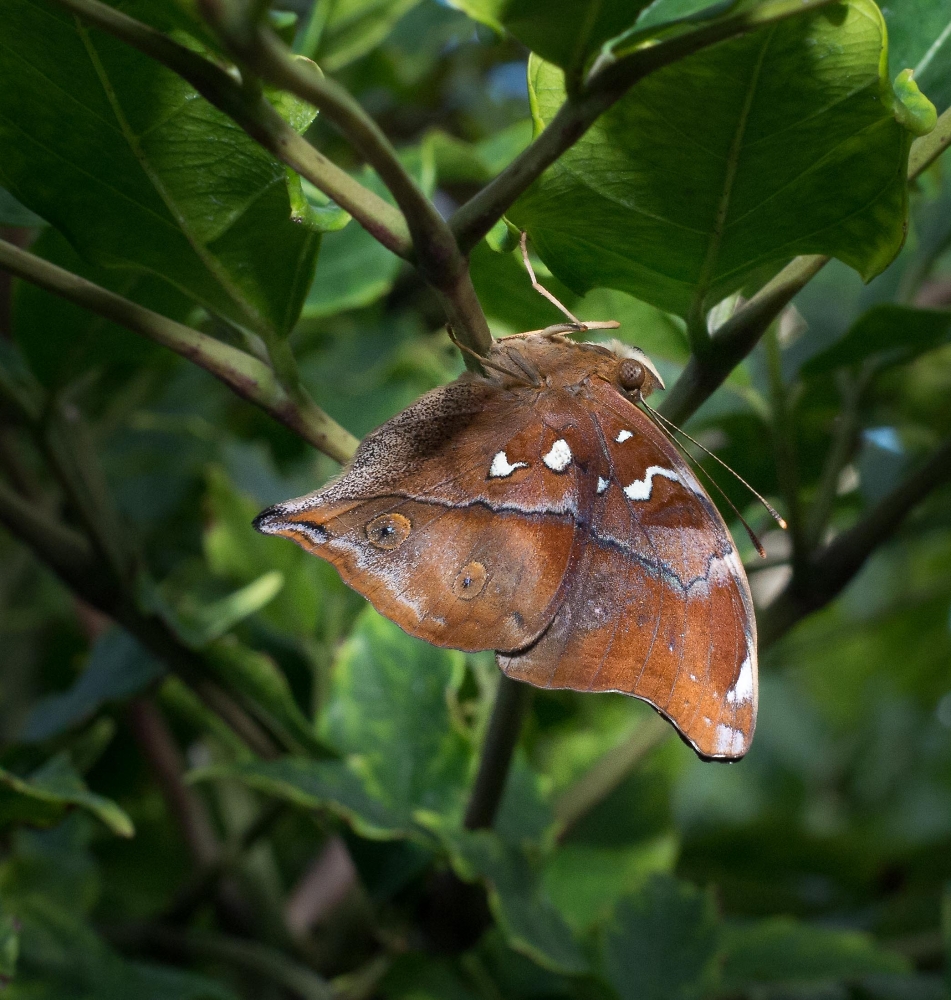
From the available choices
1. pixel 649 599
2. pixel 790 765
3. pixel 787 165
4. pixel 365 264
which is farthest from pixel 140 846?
pixel 790 765

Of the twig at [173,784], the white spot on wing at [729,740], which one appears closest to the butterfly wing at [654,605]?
the white spot on wing at [729,740]

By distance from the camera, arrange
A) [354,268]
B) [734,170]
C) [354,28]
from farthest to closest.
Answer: [354,28] → [354,268] → [734,170]

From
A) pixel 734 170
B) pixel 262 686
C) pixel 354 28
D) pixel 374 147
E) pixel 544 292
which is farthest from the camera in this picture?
pixel 354 28

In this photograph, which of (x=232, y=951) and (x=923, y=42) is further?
(x=232, y=951)

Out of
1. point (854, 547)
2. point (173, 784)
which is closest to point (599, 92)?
point (854, 547)

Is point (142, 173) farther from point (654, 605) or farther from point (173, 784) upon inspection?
point (173, 784)

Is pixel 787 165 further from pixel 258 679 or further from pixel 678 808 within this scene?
pixel 678 808

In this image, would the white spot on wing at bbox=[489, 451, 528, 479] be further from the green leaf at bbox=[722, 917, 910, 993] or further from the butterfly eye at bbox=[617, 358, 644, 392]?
the green leaf at bbox=[722, 917, 910, 993]
